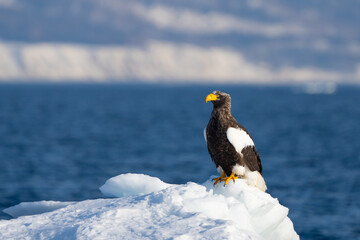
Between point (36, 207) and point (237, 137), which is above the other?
point (237, 137)

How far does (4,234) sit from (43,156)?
80.3 ft

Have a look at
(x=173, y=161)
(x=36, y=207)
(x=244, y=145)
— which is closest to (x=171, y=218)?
(x=244, y=145)

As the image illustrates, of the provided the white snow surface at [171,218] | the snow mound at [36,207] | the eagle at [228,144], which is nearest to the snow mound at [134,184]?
the white snow surface at [171,218]

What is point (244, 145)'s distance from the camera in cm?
927

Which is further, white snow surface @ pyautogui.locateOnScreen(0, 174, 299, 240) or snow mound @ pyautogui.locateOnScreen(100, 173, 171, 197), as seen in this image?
snow mound @ pyautogui.locateOnScreen(100, 173, 171, 197)

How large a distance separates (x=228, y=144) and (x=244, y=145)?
279 mm

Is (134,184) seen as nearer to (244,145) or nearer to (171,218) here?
(244,145)

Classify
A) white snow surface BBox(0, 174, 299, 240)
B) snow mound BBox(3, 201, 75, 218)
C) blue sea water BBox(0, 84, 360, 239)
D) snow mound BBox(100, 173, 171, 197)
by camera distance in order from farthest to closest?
blue sea water BBox(0, 84, 360, 239) → snow mound BBox(3, 201, 75, 218) → snow mound BBox(100, 173, 171, 197) → white snow surface BBox(0, 174, 299, 240)

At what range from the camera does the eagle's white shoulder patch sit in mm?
9094

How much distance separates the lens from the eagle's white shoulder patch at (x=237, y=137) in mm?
9094

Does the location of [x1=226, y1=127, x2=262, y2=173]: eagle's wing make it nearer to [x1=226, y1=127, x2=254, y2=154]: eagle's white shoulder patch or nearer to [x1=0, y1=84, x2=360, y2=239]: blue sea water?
[x1=226, y1=127, x2=254, y2=154]: eagle's white shoulder patch

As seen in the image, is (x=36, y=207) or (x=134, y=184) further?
(x=36, y=207)

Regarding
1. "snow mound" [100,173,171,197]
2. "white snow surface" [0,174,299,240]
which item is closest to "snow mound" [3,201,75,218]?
"snow mound" [100,173,171,197]

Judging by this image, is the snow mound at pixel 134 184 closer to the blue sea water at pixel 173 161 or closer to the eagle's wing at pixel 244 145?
the eagle's wing at pixel 244 145
